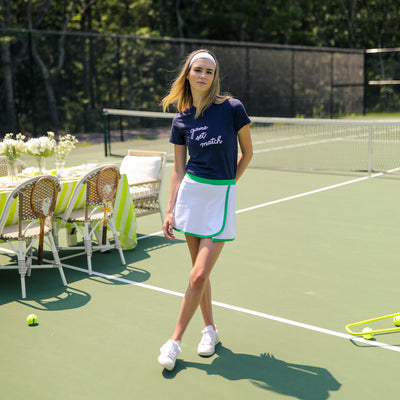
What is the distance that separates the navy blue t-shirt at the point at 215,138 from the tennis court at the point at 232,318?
1265 millimetres

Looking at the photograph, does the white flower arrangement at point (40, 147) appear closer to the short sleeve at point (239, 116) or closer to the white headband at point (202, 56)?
the white headband at point (202, 56)

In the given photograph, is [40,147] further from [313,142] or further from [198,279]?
[313,142]

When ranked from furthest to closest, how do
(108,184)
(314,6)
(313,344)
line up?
(314,6), (108,184), (313,344)

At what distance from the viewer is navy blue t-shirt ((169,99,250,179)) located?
12.5 feet

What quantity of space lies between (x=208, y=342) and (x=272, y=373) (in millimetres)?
492

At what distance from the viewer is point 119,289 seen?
561 centimetres

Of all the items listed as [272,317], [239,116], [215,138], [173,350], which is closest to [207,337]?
[173,350]

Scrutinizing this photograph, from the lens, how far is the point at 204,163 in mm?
3865

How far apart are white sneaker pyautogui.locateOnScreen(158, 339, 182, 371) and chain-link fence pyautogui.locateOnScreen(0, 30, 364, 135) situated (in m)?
15.2

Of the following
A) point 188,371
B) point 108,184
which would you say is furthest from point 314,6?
point 188,371

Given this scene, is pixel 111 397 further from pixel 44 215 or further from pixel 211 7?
pixel 211 7

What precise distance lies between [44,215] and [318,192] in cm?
581

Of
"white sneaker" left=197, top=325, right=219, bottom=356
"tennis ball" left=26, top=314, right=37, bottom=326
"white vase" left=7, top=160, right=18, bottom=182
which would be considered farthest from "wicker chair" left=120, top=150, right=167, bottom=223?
"white sneaker" left=197, top=325, right=219, bottom=356

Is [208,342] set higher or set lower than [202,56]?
lower
